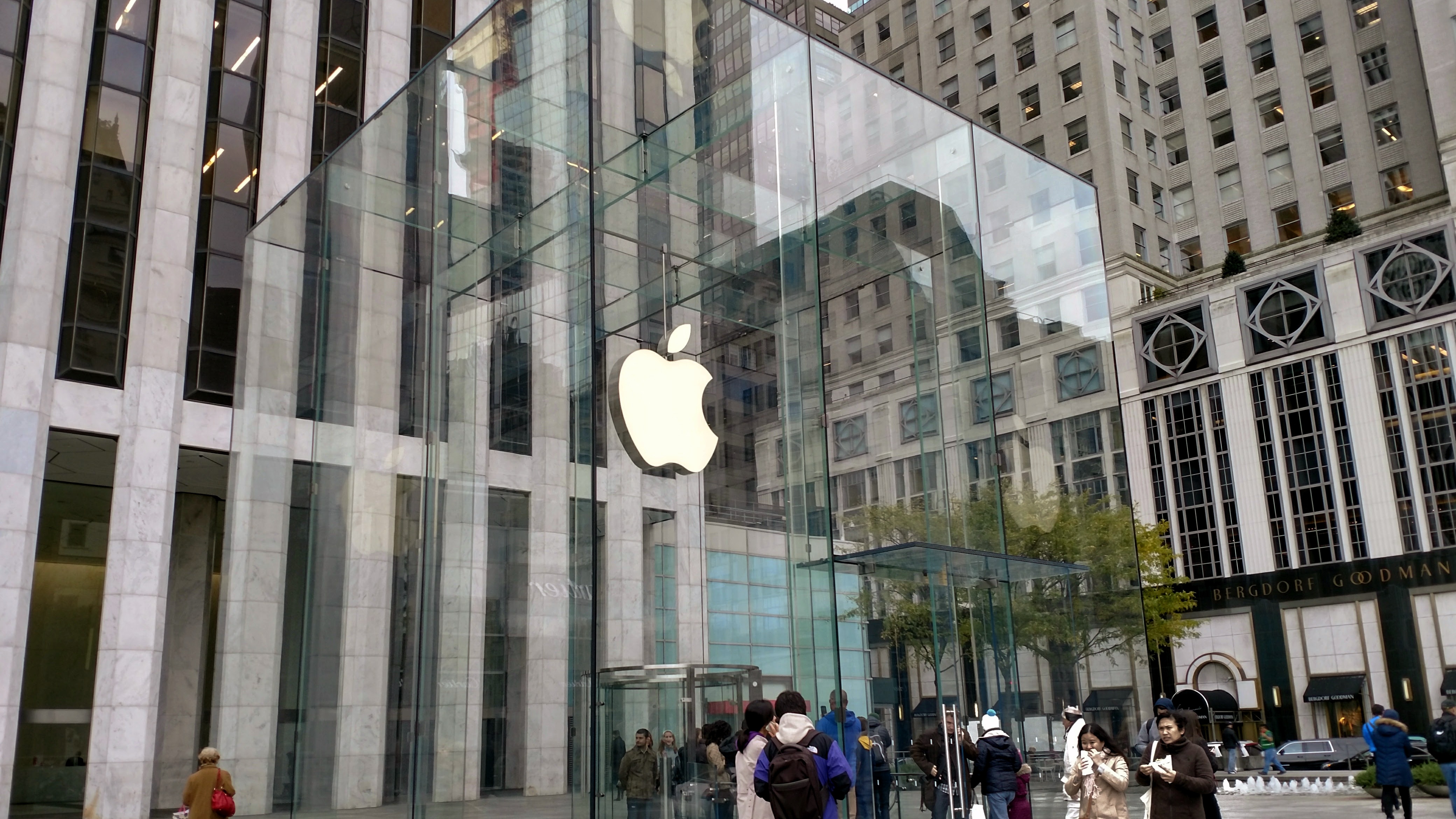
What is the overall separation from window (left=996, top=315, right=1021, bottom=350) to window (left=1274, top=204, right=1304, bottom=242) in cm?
4488

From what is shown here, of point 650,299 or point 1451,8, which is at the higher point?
point 1451,8

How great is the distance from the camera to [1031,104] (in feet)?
214

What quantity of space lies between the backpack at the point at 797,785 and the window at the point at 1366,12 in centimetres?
5811

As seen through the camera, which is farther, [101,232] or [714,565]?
[101,232]

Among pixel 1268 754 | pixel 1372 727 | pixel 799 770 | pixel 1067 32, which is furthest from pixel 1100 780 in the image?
pixel 1067 32

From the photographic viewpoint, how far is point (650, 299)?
40.8ft

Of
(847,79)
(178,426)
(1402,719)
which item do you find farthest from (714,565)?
(1402,719)

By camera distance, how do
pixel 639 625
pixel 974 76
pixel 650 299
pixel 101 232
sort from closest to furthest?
pixel 639 625 < pixel 650 299 < pixel 101 232 < pixel 974 76

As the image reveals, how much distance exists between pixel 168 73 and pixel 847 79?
62.0 ft

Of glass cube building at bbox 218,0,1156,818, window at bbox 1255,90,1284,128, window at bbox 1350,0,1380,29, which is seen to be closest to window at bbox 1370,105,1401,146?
window at bbox 1350,0,1380,29

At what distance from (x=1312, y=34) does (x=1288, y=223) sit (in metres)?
9.44

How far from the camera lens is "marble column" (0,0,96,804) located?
21.9 meters

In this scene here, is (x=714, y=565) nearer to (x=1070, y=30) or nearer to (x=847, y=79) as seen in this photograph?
(x=847, y=79)

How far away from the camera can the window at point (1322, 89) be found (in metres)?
54.2
